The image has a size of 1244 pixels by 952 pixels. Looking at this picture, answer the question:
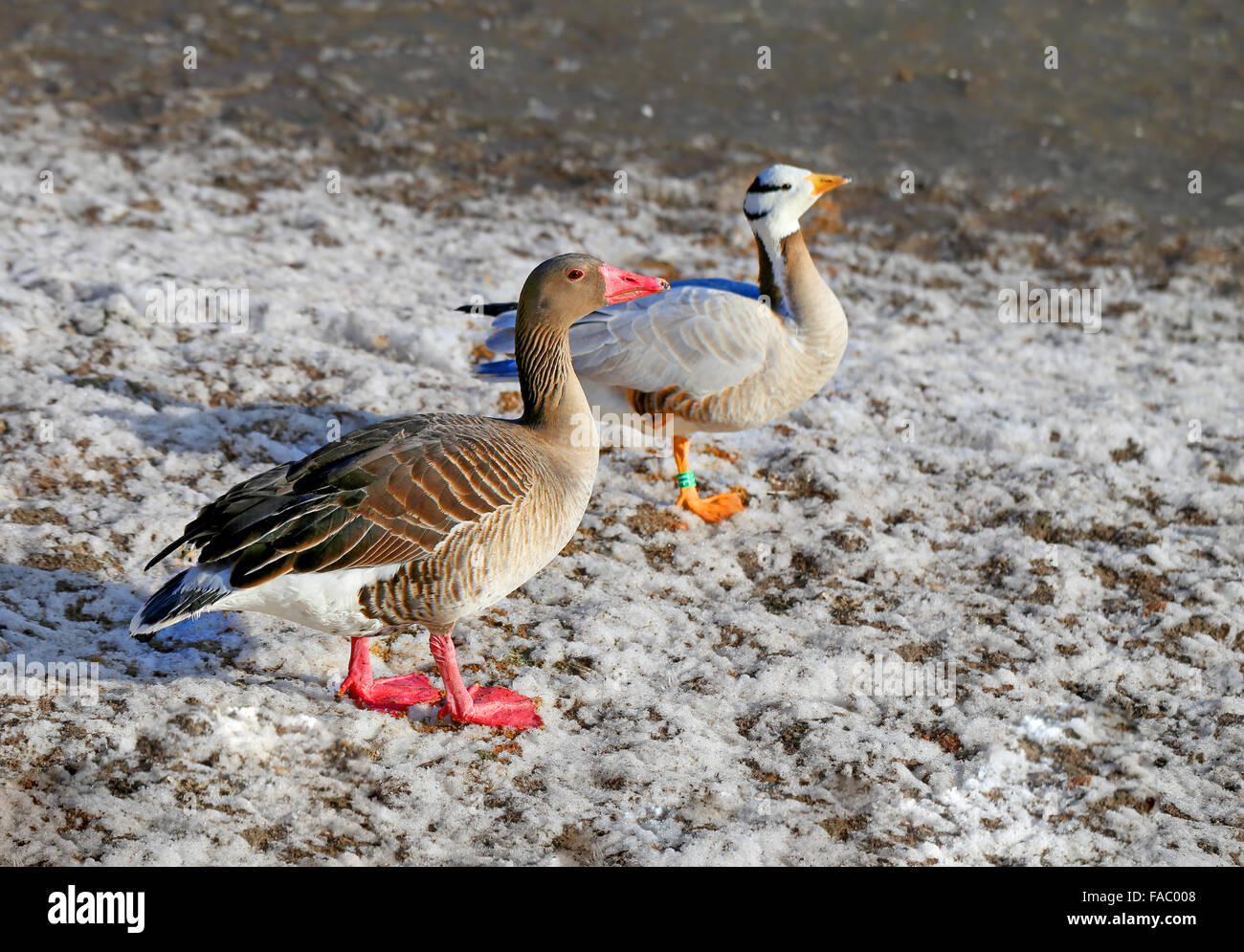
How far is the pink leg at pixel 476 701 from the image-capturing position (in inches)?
195

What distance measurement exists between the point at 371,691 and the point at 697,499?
2661 millimetres

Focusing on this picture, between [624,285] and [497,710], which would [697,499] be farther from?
[497,710]

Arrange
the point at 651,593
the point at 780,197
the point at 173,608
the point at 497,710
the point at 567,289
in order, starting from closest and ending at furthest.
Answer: the point at 173,608 < the point at 497,710 < the point at 567,289 < the point at 651,593 < the point at 780,197

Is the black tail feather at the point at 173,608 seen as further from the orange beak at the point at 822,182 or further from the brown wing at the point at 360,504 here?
the orange beak at the point at 822,182

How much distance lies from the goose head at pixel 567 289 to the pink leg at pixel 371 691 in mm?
1759

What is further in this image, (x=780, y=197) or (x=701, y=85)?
(x=701, y=85)

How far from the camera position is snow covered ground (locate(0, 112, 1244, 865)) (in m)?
4.59

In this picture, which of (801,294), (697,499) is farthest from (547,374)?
(801,294)

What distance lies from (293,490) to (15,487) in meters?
2.44

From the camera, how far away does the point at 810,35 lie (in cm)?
1554

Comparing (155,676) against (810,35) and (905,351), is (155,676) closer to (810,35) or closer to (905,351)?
(905,351)

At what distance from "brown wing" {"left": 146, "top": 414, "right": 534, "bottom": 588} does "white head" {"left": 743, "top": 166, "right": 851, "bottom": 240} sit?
306cm

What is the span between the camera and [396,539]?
4.64m

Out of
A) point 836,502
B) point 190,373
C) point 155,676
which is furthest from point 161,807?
point 836,502
